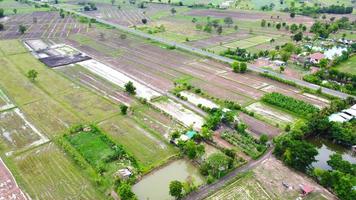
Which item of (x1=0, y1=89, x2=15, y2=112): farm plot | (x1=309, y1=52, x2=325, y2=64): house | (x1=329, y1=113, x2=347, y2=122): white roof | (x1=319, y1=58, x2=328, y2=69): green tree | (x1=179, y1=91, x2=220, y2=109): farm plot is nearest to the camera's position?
(x1=329, y1=113, x2=347, y2=122): white roof

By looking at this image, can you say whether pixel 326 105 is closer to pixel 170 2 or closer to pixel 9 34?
pixel 9 34

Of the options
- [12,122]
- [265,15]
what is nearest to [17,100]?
[12,122]

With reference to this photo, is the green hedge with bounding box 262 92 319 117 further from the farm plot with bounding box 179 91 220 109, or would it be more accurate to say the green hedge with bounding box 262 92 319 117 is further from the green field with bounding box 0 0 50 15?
the green field with bounding box 0 0 50 15

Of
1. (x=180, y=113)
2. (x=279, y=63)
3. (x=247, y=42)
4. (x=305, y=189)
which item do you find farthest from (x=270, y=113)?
(x=247, y=42)

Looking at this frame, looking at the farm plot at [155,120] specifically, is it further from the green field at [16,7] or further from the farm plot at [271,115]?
the green field at [16,7]

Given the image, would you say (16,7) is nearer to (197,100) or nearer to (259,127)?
(197,100)

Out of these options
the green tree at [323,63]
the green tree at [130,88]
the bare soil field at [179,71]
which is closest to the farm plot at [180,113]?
the green tree at [130,88]

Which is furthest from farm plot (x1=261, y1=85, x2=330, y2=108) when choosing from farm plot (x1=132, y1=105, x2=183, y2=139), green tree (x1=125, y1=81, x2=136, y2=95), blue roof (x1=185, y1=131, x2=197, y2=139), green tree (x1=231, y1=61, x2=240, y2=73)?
green tree (x1=125, y1=81, x2=136, y2=95)
